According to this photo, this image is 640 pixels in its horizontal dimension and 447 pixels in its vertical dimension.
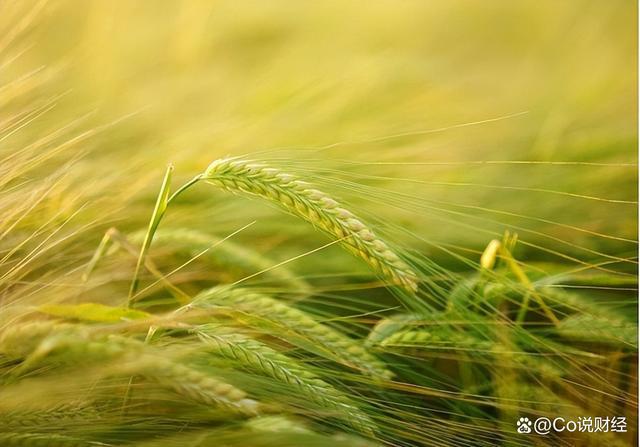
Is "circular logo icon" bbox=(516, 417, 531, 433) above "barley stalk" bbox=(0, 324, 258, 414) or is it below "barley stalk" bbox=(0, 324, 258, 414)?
below

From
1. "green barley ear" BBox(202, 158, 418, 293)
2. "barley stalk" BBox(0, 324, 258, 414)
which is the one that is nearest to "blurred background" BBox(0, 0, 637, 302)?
"green barley ear" BBox(202, 158, 418, 293)

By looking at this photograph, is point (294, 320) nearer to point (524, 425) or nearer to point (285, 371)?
point (285, 371)

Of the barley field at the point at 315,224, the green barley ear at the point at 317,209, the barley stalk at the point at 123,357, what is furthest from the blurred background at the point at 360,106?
the barley stalk at the point at 123,357

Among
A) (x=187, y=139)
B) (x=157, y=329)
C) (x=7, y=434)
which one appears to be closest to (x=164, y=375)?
(x=157, y=329)

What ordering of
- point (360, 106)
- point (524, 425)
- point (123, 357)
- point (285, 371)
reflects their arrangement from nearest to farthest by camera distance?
point (123, 357), point (285, 371), point (524, 425), point (360, 106)

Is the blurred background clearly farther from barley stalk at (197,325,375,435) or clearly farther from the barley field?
barley stalk at (197,325,375,435)

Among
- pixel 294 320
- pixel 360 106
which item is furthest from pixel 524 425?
pixel 360 106

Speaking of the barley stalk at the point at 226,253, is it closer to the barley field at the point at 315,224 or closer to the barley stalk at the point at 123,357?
the barley field at the point at 315,224

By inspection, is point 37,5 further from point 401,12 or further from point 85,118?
point 401,12
